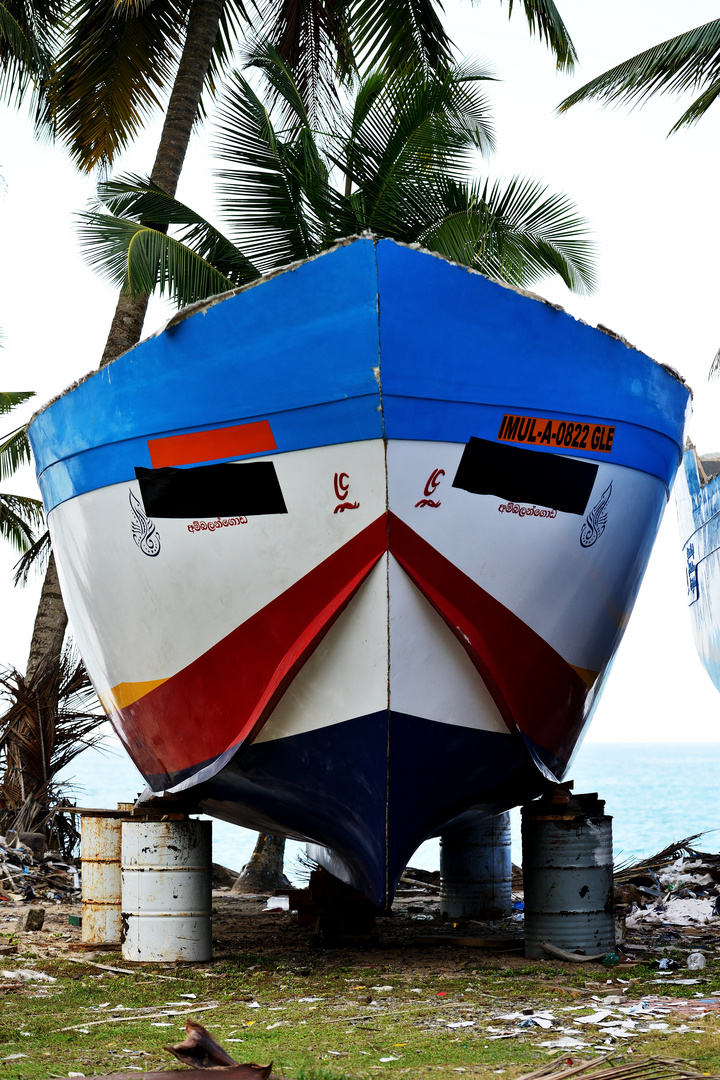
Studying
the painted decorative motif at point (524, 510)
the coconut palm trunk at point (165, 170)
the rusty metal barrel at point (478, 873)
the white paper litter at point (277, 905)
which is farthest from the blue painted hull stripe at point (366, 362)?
the coconut palm trunk at point (165, 170)

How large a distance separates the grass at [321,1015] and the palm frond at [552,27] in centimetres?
939

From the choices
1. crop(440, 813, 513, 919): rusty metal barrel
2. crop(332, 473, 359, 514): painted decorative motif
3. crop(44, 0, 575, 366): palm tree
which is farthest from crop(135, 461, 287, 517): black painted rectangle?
crop(44, 0, 575, 366): palm tree

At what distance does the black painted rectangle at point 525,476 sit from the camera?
4332 millimetres

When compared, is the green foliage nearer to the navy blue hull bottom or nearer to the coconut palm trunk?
the coconut palm trunk

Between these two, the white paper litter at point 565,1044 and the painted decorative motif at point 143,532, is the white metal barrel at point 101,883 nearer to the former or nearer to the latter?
the painted decorative motif at point 143,532

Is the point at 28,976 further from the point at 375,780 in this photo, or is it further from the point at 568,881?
the point at 568,881

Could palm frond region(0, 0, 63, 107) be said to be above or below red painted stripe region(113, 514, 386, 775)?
above

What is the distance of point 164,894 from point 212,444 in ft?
7.42

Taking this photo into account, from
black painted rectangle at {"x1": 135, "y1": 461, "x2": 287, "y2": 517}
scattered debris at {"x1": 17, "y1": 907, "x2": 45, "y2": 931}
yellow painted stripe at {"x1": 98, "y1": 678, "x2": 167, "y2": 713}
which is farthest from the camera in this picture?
scattered debris at {"x1": 17, "y1": 907, "x2": 45, "y2": 931}

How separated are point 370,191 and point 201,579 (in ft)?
15.4

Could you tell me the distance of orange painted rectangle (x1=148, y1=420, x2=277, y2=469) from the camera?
432 centimetres

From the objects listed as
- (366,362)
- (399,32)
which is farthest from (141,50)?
(366,362)

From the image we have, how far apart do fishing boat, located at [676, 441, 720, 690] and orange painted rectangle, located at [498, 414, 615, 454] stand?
8017 millimetres

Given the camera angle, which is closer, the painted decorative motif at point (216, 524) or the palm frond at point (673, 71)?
the painted decorative motif at point (216, 524)
